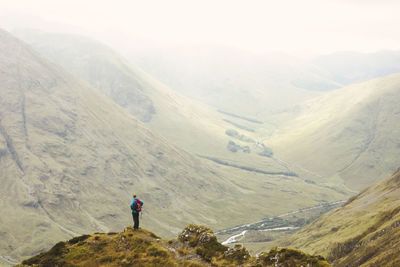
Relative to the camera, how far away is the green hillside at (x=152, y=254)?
133ft

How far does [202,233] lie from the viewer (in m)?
49.8

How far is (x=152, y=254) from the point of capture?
42688 millimetres

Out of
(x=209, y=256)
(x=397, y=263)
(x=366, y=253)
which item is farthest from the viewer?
(x=366, y=253)

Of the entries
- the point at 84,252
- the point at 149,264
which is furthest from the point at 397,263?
the point at 84,252

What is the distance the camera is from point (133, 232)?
4828cm

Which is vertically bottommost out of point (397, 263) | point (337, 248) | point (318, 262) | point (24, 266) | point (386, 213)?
point (337, 248)

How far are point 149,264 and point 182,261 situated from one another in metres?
4.20

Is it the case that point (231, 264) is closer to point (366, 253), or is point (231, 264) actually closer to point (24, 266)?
point (24, 266)

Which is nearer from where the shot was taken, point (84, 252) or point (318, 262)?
point (318, 262)

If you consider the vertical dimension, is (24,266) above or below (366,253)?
above

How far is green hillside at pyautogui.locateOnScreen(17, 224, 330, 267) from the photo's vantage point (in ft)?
133

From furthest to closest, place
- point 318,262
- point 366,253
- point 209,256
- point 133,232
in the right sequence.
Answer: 1. point 366,253
2. point 133,232
3. point 209,256
4. point 318,262

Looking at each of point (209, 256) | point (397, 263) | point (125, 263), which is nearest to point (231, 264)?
point (209, 256)

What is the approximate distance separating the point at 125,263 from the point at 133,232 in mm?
7716
